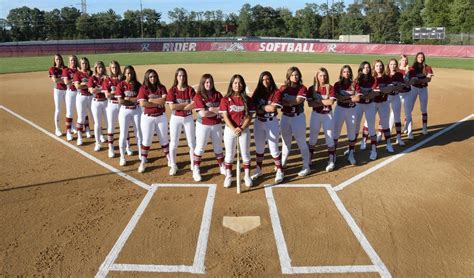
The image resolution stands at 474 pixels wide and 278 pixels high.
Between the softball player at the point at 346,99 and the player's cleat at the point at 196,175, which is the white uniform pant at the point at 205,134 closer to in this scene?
the player's cleat at the point at 196,175

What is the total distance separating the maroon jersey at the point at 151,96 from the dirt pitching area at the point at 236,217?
136 cm

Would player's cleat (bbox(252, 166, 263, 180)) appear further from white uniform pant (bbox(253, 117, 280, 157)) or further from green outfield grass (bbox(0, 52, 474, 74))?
green outfield grass (bbox(0, 52, 474, 74))

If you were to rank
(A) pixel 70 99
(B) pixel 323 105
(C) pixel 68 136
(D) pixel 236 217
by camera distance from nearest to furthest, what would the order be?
Result: 1. (D) pixel 236 217
2. (B) pixel 323 105
3. (A) pixel 70 99
4. (C) pixel 68 136

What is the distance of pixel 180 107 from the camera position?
7.55 m

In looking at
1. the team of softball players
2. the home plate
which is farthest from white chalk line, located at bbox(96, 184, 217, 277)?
the team of softball players

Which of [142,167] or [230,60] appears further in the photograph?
[230,60]

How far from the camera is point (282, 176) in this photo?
7703 millimetres

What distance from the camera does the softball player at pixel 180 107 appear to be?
7574 mm

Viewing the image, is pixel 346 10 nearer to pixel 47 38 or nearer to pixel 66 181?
pixel 47 38

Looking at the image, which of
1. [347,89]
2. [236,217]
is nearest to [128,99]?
[236,217]

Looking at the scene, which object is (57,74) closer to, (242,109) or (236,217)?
(242,109)

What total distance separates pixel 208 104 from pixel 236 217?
2.37 meters

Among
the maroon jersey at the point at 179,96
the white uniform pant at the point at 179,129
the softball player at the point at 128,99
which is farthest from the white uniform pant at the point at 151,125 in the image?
the softball player at the point at 128,99

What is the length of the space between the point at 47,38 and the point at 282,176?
87.5 metres
